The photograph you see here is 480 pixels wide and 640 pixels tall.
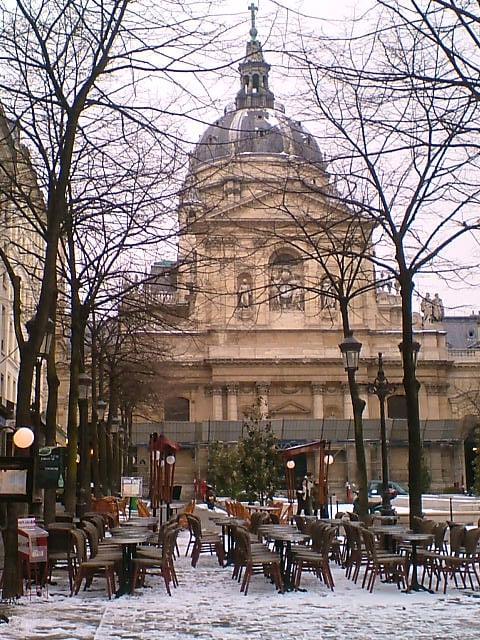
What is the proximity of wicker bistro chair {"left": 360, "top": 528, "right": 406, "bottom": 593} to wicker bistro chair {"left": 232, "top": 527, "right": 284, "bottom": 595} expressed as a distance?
138 centimetres

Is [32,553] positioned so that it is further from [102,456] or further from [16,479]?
[102,456]

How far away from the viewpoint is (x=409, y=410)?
16.6m

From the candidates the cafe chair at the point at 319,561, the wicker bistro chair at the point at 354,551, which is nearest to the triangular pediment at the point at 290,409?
the wicker bistro chair at the point at 354,551

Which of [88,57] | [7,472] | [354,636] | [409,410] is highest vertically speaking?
[88,57]

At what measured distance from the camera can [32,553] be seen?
12828 mm

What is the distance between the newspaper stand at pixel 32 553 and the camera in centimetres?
1274

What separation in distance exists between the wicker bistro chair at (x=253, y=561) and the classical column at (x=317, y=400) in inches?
2374

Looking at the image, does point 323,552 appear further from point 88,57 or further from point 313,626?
point 88,57

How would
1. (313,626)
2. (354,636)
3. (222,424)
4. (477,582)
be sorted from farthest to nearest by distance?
(222,424)
(477,582)
(313,626)
(354,636)

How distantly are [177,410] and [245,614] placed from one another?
66.9 m

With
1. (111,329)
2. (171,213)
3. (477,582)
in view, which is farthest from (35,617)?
(111,329)

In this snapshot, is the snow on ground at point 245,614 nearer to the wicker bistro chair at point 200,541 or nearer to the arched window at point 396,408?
the wicker bistro chair at point 200,541

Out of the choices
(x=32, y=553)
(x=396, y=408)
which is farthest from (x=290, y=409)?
(x=32, y=553)

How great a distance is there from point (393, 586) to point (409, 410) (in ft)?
12.3
